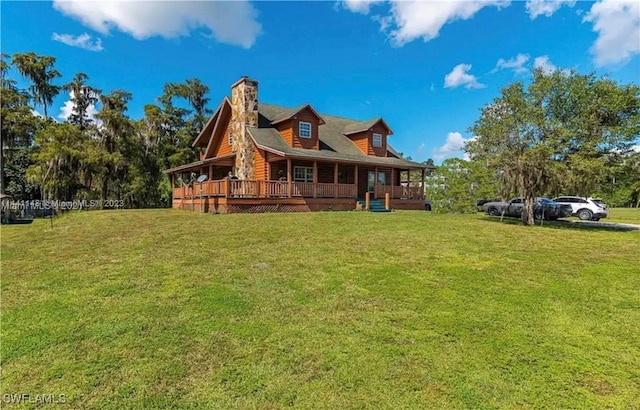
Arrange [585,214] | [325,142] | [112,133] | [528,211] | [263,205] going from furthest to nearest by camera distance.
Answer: [112,133] → [325,142] → [585,214] → [263,205] → [528,211]

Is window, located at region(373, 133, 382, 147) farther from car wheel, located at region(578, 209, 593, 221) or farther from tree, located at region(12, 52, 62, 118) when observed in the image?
tree, located at region(12, 52, 62, 118)

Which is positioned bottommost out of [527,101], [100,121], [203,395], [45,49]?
[203,395]

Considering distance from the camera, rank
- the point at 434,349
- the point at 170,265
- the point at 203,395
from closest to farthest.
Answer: the point at 203,395 → the point at 434,349 → the point at 170,265

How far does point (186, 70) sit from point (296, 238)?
3379 centimetres

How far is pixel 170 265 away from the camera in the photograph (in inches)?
274

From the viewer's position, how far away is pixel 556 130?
521 inches

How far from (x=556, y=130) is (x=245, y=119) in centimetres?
1570

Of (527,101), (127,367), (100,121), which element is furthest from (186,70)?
(127,367)

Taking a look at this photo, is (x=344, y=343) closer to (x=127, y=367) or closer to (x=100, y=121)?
(x=127, y=367)

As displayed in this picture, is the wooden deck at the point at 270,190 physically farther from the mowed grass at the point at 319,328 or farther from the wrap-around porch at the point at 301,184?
the mowed grass at the point at 319,328

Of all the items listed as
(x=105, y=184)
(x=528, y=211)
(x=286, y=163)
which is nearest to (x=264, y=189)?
(x=286, y=163)

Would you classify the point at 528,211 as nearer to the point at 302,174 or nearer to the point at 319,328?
the point at 302,174

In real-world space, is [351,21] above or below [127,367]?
above

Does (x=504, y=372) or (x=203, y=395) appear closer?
(x=203, y=395)
